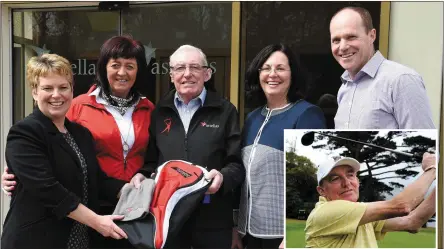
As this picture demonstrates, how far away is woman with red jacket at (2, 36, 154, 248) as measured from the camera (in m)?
2.75

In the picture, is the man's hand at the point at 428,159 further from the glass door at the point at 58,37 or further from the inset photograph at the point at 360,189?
the glass door at the point at 58,37

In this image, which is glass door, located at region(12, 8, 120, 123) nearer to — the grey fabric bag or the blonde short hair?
the blonde short hair

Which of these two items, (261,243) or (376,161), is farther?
(261,243)

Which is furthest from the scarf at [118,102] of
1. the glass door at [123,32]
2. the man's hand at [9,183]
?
the man's hand at [9,183]

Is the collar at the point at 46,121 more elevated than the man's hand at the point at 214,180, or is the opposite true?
the collar at the point at 46,121

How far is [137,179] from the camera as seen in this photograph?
2.69 metres

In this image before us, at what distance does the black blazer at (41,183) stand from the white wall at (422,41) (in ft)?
Result: 7.30

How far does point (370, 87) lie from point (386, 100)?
0.12 metres

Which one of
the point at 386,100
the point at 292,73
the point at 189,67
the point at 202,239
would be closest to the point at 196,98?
the point at 189,67

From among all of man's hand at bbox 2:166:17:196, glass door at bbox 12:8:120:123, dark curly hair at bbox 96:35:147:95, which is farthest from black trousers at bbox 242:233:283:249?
glass door at bbox 12:8:120:123

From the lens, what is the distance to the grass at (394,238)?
2598 millimetres

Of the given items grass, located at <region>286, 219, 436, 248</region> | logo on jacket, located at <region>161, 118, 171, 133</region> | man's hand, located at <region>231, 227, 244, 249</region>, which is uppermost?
logo on jacket, located at <region>161, 118, 171, 133</region>

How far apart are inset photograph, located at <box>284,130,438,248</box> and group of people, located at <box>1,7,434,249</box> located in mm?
55

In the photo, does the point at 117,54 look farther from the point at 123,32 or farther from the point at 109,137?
the point at 123,32
